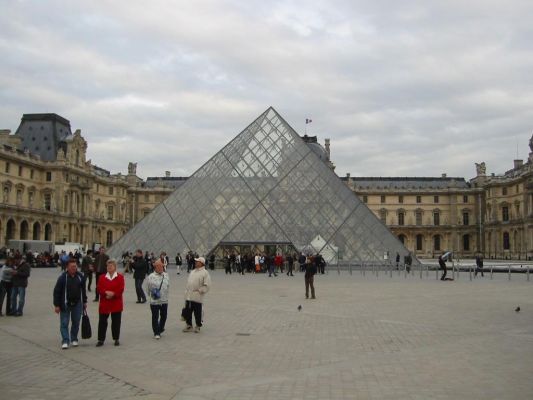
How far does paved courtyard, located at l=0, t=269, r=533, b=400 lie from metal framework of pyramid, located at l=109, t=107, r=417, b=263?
1564 cm

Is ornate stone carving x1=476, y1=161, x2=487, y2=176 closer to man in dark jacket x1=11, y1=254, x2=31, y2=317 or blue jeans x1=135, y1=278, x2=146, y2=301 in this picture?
blue jeans x1=135, y1=278, x2=146, y2=301

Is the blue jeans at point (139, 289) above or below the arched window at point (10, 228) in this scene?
below

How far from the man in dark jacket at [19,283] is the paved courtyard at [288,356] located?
0.27m

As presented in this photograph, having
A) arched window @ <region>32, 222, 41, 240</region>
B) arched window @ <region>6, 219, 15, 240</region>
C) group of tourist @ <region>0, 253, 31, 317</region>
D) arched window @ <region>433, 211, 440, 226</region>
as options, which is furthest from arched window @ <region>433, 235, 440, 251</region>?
group of tourist @ <region>0, 253, 31, 317</region>

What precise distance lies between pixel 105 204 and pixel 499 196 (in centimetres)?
4895

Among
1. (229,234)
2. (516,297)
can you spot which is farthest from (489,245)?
(516,297)

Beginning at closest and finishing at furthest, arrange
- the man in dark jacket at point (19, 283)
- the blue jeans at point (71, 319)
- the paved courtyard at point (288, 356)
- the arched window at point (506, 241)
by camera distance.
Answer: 1. the paved courtyard at point (288, 356)
2. the blue jeans at point (71, 319)
3. the man in dark jacket at point (19, 283)
4. the arched window at point (506, 241)

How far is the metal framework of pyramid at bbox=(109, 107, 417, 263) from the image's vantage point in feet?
89.5

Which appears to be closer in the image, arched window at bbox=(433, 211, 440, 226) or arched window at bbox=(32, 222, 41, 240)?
arched window at bbox=(32, 222, 41, 240)

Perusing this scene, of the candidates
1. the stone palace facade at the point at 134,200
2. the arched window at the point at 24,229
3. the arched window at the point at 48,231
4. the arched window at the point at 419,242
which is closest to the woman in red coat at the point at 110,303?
the stone palace facade at the point at 134,200

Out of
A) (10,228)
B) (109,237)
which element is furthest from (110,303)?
(109,237)

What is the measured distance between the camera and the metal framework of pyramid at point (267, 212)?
27.3 metres

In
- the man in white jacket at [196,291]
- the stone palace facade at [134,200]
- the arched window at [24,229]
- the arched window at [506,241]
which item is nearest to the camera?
the man in white jacket at [196,291]

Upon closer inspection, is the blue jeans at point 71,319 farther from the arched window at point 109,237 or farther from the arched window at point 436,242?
the arched window at point 436,242
